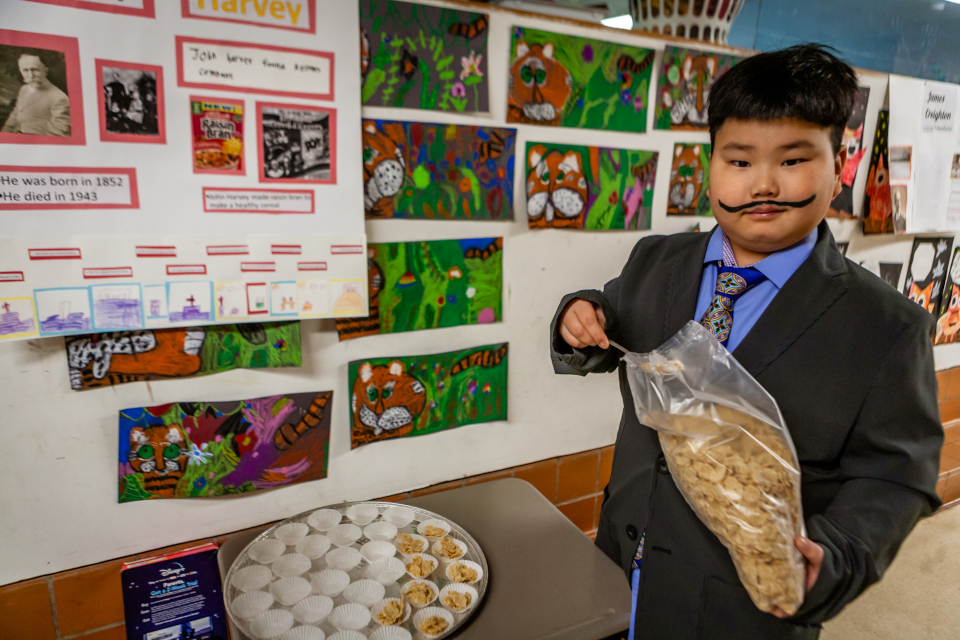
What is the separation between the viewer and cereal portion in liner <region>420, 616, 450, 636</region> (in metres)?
0.71

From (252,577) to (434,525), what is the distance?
302mm

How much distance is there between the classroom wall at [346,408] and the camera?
92 centimetres

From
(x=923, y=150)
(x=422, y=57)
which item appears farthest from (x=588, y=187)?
(x=923, y=150)

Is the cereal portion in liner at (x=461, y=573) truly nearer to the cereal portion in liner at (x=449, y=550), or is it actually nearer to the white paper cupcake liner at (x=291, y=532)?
the cereal portion in liner at (x=449, y=550)

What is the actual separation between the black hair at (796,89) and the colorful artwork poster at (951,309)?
5.81 ft

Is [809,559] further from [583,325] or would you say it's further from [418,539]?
[418,539]

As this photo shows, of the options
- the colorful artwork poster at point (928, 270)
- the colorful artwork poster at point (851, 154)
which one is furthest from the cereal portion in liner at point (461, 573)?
the colorful artwork poster at point (928, 270)

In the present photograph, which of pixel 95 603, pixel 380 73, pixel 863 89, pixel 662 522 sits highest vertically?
pixel 863 89

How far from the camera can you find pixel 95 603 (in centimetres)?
101

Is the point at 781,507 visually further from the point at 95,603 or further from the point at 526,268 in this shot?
the point at 95,603

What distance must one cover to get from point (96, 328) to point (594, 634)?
93cm

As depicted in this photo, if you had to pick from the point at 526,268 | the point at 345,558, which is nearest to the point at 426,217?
the point at 526,268

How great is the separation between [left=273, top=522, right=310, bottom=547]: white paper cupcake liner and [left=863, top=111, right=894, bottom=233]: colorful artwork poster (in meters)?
1.89

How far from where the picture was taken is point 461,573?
2.69 feet
